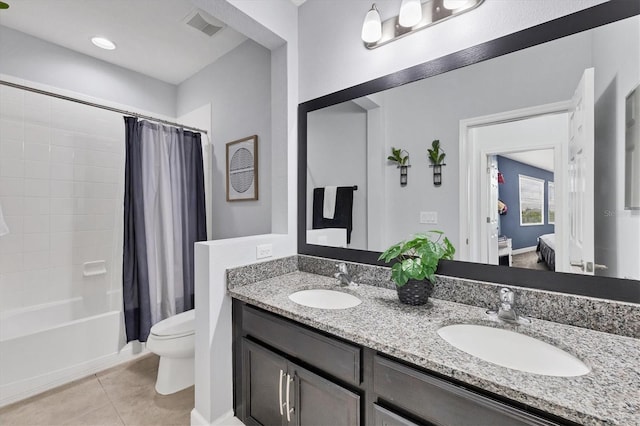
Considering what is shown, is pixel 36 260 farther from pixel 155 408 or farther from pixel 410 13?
pixel 410 13

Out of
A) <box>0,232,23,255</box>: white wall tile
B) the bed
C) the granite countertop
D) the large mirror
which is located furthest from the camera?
<box>0,232,23,255</box>: white wall tile

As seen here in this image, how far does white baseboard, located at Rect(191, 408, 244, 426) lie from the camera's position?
4.91ft

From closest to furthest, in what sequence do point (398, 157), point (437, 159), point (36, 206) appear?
point (437, 159), point (398, 157), point (36, 206)

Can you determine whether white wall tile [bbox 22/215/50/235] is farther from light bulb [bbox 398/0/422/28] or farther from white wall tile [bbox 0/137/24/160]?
light bulb [bbox 398/0/422/28]

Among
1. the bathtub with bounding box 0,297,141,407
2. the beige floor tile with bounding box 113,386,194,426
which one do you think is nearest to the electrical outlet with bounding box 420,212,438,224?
the beige floor tile with bounding box 113,386,194,426

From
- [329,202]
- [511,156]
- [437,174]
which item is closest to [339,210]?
[329,202]

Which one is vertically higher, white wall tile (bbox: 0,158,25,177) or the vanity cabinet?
white wall tile (bbox: 0,158,25,177)

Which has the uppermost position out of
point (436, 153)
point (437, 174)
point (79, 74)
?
point (79, 74)

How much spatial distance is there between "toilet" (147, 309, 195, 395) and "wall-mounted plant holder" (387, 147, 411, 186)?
5.32 feet

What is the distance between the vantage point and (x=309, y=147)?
1854mm

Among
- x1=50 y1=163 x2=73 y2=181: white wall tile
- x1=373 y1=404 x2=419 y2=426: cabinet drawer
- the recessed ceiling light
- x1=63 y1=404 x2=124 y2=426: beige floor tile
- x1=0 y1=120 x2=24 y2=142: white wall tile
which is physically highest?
the recessed ceiling light

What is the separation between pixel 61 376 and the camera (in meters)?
1.97

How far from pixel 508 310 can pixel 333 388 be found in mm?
707

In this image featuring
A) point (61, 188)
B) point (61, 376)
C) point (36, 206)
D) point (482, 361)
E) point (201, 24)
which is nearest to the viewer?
point (482, 361)
